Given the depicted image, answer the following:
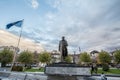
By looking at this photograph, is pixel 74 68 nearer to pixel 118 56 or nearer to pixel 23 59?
pixel 118 56

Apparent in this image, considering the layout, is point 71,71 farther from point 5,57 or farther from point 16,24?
point 5,57

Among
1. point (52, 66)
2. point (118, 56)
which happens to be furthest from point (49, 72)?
point (118, 56)

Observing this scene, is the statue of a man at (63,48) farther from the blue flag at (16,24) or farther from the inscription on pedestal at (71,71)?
the blue flag at (16,24)

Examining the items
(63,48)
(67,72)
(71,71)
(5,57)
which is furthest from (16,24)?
(5,57)

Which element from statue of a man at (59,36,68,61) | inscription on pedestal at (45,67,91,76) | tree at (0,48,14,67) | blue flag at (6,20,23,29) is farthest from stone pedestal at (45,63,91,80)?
tree at (0,48,14,67)

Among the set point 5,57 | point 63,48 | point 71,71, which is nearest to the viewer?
point 71,71

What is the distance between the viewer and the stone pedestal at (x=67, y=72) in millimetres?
10219

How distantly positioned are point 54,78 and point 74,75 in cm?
139

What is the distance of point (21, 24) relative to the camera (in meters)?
23.8

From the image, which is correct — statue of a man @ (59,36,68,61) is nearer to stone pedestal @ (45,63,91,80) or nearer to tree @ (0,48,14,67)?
stone pedestal @ (45,63,91,80)

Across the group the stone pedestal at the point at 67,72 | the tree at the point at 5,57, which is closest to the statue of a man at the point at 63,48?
the stone pedestal at the point at 67,72

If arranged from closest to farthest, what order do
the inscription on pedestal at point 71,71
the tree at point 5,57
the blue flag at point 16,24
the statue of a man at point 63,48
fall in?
the inscription on pedestal at point 71,71 → the statue of a man at point 63,48 → the blue flag at point 16,24 → the tree at point 5,57

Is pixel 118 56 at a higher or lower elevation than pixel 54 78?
higher

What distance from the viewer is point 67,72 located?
10.3m
